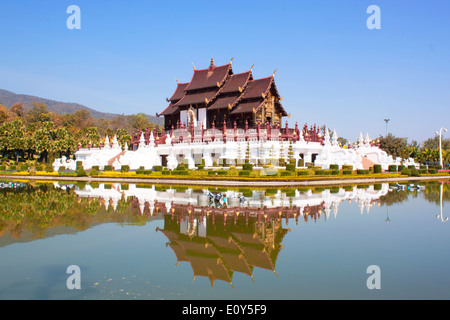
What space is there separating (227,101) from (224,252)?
1752 inches

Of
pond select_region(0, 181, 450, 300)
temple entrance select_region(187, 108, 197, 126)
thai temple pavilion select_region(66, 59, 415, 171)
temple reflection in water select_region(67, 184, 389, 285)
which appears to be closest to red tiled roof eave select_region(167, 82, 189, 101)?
thai temple pavilion select_region(66, 59, 415, 171)

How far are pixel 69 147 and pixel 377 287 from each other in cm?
7523

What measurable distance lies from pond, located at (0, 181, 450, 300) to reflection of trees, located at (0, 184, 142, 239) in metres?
0.04

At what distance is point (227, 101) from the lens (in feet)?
177

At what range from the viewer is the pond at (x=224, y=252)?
25.0 feet

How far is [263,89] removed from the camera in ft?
172

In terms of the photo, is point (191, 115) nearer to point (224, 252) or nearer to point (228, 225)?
point (228, 225)

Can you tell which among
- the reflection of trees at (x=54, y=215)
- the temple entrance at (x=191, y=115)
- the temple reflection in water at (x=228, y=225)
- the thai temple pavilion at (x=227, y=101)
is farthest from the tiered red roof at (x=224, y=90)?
the reflection of trees at (x=54, y=215)

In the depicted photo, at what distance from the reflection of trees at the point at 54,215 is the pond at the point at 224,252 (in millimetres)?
44

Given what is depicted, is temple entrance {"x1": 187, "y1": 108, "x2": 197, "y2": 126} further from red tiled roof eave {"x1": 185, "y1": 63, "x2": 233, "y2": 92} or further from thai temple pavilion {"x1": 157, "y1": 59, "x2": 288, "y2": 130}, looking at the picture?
red tiled roof eave {"x1": 185, "y1": 63, "x2": 233, "y2": 92}

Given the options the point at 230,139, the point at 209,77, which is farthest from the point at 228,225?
the point at 209,77
